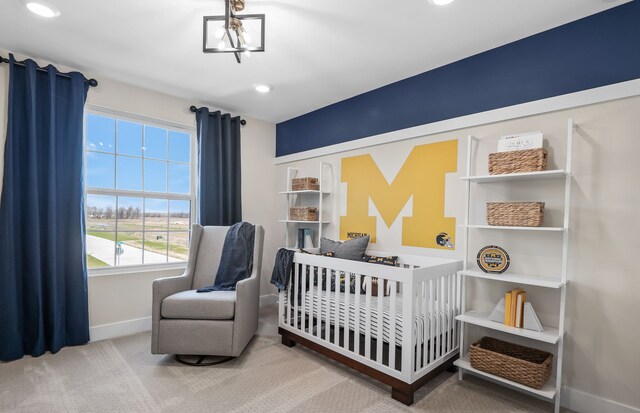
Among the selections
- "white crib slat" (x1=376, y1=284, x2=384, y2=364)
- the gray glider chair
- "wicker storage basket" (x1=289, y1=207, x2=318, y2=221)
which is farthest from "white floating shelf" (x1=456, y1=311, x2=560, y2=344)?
"wicker storage basket" (x1=289, y1=207, x2=318, y2=221)

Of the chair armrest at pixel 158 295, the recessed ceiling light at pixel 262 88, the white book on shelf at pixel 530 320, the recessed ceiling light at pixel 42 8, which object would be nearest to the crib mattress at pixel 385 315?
the white book on shelf at pixel 530 320

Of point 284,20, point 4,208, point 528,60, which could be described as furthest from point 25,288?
point 528,60

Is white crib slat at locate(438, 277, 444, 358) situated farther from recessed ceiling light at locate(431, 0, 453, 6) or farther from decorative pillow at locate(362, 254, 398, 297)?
recessed ceiling light at locate(431, 0, 453, 6)

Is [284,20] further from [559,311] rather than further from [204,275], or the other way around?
[559,311]

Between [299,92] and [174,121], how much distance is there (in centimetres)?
134

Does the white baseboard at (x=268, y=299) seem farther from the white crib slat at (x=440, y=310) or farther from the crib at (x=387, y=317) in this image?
the white crib slat at (x=440, y=310)

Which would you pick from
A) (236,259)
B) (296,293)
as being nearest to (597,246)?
(296,293)

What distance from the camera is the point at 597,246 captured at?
1871 mm

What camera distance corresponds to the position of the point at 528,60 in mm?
2141

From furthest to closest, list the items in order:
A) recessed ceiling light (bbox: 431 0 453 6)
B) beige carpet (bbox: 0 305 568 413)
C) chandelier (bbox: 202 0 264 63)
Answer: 1. beige carpet (bbox: 0 305 568 413)
2. recessed ceiling light (bbox: 431 0 453 6)
3. chandelier (bbox: 202 0 264 63)

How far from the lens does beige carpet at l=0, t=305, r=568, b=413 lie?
1.90 meters

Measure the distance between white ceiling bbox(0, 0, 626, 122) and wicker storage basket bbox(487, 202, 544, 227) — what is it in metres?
1.13

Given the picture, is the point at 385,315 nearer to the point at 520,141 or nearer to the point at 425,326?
the point at 425,326

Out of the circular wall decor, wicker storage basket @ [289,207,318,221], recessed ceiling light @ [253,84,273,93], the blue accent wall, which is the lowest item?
the circular wall decor
